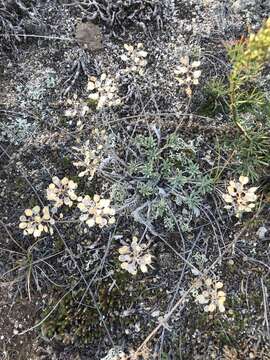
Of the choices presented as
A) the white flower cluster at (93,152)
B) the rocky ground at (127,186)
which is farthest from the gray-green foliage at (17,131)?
the white flower cluster at (93,152)

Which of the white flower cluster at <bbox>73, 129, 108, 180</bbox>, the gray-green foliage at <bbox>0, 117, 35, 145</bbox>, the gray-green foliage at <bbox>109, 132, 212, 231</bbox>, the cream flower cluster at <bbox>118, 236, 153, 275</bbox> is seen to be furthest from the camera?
the gray-green foliage at <bbox>0, 117, 35, 145</bbox>

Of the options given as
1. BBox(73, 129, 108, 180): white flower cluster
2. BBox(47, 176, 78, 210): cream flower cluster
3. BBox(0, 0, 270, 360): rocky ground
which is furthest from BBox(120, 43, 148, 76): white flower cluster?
BBox(47, 176, 78, 210): cream flower cluster

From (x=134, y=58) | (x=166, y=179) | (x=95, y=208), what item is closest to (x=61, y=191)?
(x=95, y=208)

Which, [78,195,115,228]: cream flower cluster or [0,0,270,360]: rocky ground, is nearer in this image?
[78,195,115,228]: cream flower cluster

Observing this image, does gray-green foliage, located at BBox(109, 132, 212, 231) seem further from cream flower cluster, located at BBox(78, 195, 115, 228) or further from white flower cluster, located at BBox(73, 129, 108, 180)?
cream flower cluster, located at BBox(78, 195, 115, 228)

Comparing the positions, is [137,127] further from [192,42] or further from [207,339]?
[207,339]

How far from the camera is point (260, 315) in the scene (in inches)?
88.0

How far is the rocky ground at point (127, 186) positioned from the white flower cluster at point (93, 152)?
0.04 feet

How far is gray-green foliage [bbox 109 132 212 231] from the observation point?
2.32 m

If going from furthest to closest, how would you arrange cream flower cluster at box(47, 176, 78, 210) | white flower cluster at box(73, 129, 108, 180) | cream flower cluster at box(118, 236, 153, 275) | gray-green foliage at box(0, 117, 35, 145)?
gray-green foliage at box(0, 117, 35, 145)
white flower cluster at box(73, 129, 108, 180)
cream flower cluster at box(47, 176, 78, 210)
cream flower cluster at box(118, 236, 153, 275)

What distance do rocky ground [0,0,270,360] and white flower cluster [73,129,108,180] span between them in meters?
0.01

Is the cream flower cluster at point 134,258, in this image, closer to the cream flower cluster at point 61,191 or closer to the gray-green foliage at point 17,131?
the cream flower cluster at point 61,191

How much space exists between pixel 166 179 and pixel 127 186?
0.20m

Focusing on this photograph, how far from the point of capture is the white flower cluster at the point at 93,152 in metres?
2.22
